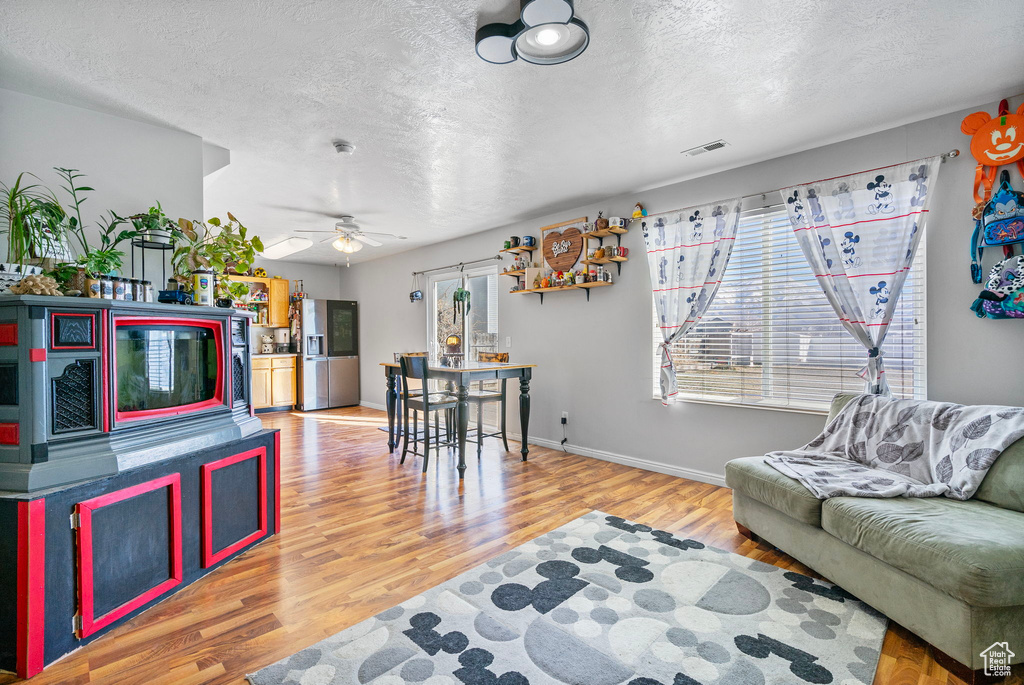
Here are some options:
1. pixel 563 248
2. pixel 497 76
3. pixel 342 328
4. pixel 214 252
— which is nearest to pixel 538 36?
pixel 497 76

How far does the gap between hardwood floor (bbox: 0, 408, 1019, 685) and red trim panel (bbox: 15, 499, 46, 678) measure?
0.30ft

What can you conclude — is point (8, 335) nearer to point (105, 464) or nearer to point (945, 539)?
point (105, 464)

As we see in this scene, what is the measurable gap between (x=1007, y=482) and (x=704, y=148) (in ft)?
8.03

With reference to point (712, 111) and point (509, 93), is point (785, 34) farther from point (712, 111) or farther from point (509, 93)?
point (509, 93)

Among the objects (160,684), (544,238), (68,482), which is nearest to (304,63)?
(68,482)

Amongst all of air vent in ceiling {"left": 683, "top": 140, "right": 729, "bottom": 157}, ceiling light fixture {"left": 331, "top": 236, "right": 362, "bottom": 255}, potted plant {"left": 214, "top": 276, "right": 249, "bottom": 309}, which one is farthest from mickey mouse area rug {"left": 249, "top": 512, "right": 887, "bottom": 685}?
ceiling light fixture {"left": 331, "top": 236, "right": 362, "bottom": 255}

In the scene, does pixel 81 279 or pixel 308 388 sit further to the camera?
pixel 308 388

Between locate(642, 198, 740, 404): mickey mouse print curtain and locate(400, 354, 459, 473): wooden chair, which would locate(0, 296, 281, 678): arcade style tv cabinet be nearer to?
locate(400, 354, 459, 473): wooden chair

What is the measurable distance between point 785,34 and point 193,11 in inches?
95.9

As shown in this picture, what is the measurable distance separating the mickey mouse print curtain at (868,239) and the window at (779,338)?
0.41 feet

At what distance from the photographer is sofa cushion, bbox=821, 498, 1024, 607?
1.57 meters

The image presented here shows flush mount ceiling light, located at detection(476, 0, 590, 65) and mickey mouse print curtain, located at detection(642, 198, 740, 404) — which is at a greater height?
flush mount ceiling light, located at detection(476, 0, 590, 65)

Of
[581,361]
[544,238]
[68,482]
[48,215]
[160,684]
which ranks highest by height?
[544,238]

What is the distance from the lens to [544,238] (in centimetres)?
495
